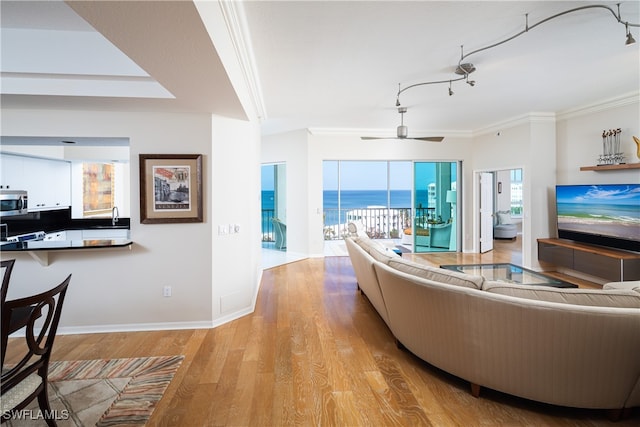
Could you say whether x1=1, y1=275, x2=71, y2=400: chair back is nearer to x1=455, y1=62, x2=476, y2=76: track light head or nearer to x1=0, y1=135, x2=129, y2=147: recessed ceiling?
x1=0, y1=135, x2=129, y2=147: recessed ceiling

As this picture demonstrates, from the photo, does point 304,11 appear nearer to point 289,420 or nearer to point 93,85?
point 93,85

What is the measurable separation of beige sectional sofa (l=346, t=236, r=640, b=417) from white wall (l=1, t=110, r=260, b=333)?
218 cm

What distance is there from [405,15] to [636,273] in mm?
4480

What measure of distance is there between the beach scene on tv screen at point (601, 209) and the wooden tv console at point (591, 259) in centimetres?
26

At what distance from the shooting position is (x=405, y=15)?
231 cm

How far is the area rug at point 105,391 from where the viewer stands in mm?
1927

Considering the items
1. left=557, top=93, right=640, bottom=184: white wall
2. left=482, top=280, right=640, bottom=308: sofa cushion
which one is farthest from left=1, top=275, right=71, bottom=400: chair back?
left=557, top=93, right=640, bottom=184: white wall

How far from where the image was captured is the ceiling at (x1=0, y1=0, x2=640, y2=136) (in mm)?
1848

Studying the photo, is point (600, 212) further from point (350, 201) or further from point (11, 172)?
point (11, 172)

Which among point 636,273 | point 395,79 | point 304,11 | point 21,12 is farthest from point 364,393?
point 636,273

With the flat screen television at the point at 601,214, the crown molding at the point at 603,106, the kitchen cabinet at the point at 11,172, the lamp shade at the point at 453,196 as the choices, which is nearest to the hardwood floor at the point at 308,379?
the kitchen cabinet at the point at 11,172

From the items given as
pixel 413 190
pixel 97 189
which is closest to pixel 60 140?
pixel 97 189

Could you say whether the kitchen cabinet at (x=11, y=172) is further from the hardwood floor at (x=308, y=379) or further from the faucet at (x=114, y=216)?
the hardwood floor at (x=308, y=379)

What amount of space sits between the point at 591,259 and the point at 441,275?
149 inches
